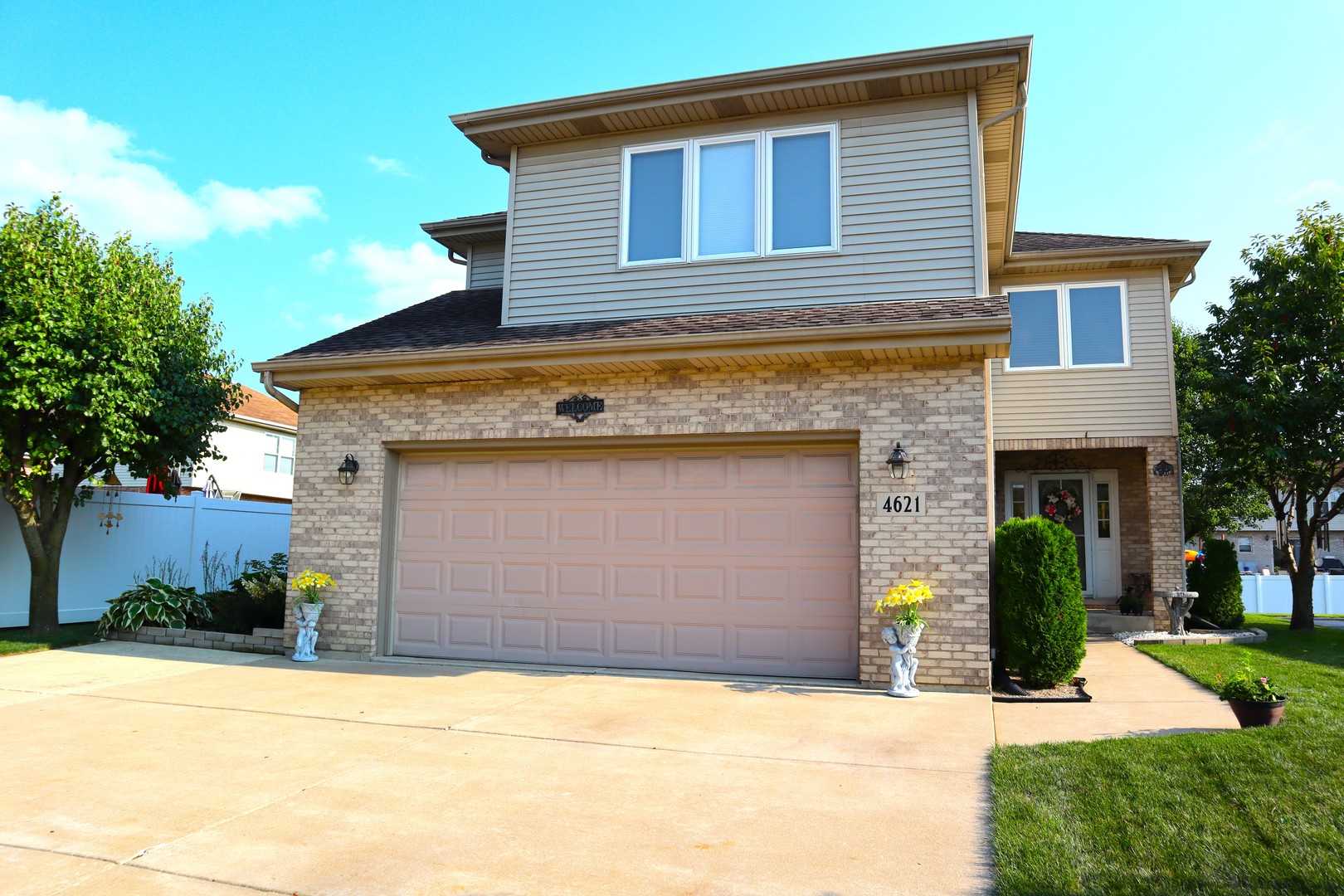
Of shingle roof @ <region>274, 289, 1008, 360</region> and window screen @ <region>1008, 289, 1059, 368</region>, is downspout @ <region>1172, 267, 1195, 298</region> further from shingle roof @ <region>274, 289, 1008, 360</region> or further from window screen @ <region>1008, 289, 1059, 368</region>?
shingle roof @ <region>274, 289, 1008, 360</region>

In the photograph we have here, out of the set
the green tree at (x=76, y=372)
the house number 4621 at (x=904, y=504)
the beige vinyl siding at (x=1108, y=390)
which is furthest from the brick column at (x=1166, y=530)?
the green tree at (x=76, y=372)

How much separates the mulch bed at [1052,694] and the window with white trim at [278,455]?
23.0 metres

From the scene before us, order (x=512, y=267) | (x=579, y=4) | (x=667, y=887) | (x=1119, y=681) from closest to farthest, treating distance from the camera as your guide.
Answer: (x=667, y=887) → (x=1119, y=681) → (x=512, y=267) → (x=579, y=4)

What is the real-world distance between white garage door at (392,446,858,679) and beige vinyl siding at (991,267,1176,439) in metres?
6.18

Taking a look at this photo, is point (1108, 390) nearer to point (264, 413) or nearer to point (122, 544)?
point (122, 544)

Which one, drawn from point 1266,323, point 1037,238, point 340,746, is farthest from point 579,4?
point 1266,323

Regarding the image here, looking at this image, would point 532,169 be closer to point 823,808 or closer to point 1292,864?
point 823,808

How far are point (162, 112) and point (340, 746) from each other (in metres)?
13.6

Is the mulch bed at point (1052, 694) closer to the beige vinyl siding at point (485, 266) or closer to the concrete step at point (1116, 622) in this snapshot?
the concrete step at point (1116, 622)

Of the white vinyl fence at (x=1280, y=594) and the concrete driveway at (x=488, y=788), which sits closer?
the concrete driveway at (x=488, y=788)

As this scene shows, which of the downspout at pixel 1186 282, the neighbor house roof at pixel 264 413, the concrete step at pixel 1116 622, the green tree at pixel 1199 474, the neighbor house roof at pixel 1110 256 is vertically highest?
the neighbor house roof at pixel 1110 256

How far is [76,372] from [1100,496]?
584 inches

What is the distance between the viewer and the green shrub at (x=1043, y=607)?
26.0ft

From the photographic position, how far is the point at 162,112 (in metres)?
15.0
